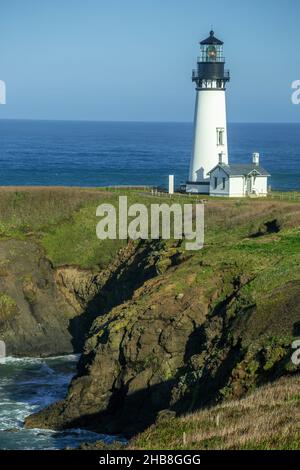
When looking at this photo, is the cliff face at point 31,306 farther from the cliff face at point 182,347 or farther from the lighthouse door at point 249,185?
the lighthouse door at point 249,185

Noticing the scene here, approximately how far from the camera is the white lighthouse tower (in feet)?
242

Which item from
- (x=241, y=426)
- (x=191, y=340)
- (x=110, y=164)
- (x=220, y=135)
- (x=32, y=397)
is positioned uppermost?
(x=220, y=135)

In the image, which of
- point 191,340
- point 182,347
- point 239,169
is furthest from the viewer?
point 239,169

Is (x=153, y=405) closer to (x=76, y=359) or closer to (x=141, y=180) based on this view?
(x=76, y=359)

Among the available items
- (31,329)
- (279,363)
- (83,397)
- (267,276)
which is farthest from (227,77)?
(279,363)

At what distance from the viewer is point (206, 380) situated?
4103cm

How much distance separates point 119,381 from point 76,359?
1103cm

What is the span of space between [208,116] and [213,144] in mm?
1971

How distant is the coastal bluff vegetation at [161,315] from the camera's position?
34938 millimetres

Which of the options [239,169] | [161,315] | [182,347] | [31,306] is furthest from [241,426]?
[239,169]

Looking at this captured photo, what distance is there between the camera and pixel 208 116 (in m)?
74.6

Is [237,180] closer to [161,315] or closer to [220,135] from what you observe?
[220,135]

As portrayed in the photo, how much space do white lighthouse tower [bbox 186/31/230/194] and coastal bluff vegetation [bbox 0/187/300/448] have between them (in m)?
6.04

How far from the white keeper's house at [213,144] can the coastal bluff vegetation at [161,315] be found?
4434mm
